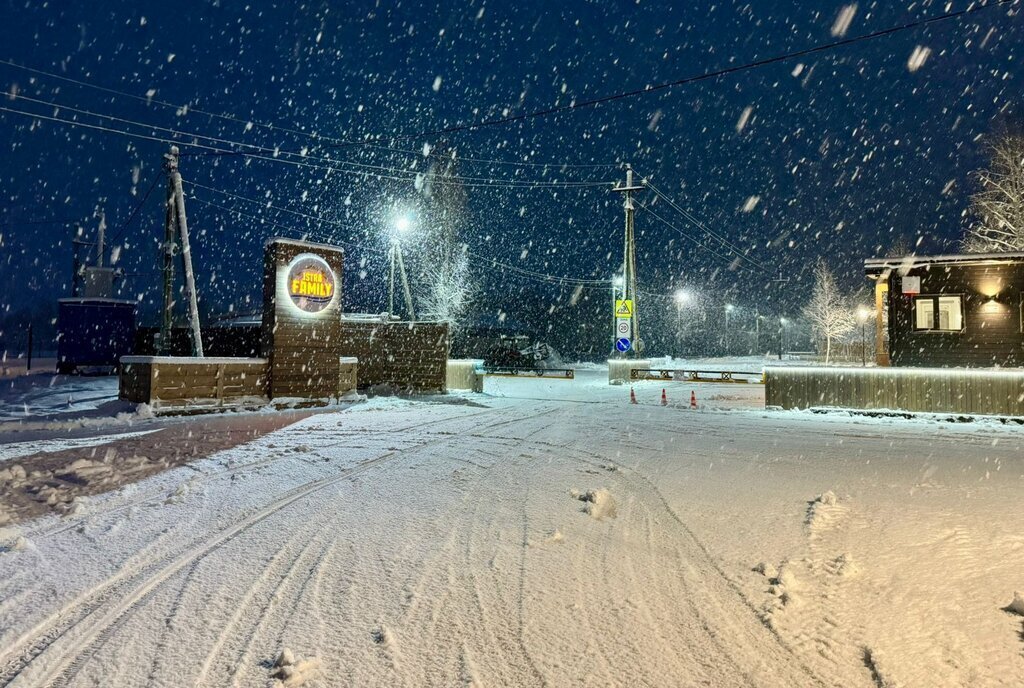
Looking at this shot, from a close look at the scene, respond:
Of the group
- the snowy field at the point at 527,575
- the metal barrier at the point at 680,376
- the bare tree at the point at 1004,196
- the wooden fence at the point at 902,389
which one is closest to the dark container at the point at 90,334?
the metal barrier at the point at 680,376

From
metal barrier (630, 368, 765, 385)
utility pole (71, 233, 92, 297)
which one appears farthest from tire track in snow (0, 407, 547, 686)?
utility pole (71, 233, 92, 297)

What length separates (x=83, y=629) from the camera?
3.92m

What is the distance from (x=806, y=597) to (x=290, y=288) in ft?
52.2

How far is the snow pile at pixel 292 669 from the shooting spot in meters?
3.23

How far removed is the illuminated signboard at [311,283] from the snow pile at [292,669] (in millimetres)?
15353

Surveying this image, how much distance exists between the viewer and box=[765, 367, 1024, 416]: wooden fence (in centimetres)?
→ 1555

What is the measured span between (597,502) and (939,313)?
1908cm

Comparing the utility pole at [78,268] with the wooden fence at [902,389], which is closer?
the wooden fence at [902,389]

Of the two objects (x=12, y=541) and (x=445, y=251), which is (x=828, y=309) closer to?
(x=445, y=251)

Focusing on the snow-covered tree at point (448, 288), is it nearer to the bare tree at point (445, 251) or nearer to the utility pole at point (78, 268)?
the bare tree at point (445, 251)

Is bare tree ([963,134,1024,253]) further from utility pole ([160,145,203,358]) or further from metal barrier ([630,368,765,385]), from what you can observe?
utility pole ([160,145,203,358])

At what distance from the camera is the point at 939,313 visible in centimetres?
2059

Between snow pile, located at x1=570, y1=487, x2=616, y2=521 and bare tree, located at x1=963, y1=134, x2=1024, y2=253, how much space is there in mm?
32075

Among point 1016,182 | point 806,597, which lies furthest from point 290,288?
point 1016,182
